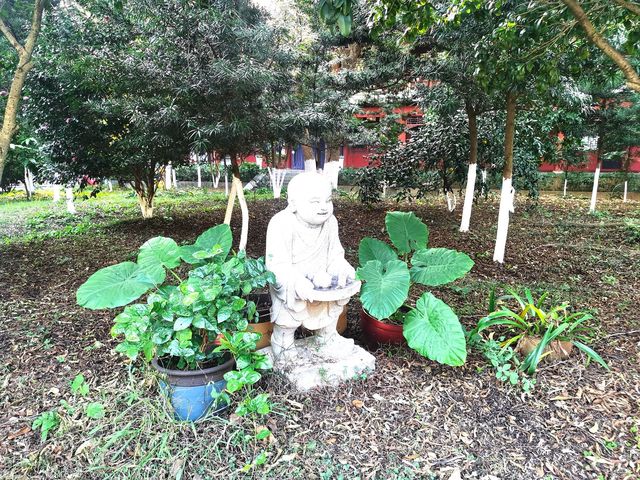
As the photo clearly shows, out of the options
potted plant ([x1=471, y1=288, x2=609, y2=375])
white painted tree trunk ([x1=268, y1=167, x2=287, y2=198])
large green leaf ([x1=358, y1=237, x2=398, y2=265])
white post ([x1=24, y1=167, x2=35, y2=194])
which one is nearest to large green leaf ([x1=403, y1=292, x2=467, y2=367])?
potted plant ([x1=471, y1=288, x2=609, y2=375])

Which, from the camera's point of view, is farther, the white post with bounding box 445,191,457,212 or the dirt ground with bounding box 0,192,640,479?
the white post with bounding box 445,191,457,212

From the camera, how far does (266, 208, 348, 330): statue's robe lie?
7.76 feet

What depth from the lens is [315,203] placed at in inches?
90.7

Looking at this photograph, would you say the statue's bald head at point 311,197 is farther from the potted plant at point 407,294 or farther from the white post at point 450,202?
the white post at point 450,202

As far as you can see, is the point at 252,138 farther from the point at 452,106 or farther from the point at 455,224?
the point at 455,224

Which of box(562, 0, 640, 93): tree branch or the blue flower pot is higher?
box(562, 0, 640, 93): tree branch

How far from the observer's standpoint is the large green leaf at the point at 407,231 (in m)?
3.01

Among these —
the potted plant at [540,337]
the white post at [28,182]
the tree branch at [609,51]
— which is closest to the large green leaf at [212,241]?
the potted plant at [540,337]

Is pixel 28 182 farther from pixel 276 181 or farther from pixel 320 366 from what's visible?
pixel 320 366

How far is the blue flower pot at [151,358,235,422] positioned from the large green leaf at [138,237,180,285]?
0.58m

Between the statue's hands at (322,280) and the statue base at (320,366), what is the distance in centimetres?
44

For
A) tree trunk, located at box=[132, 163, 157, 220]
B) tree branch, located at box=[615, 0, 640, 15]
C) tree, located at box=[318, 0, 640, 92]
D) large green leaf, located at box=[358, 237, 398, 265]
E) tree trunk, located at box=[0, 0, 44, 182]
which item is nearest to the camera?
tree branch, located at box=[615, 0, 640, 15]

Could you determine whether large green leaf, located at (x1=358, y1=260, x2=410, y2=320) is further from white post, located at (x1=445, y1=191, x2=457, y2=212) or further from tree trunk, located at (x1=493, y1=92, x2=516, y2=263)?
white post, located at (x1=445, y1=191, x2=457, y2=212)

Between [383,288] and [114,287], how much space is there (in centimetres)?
156
